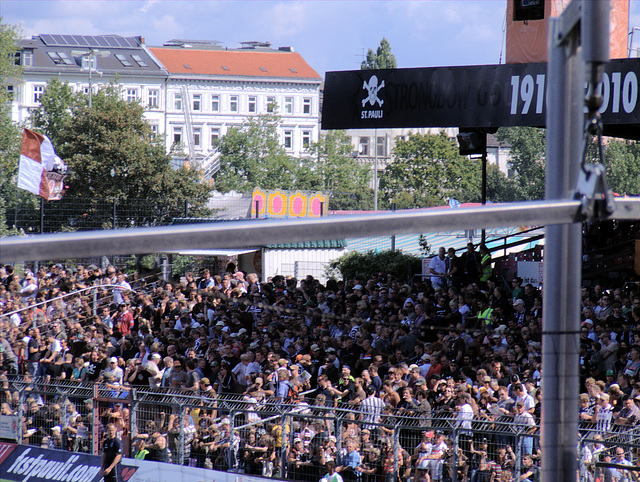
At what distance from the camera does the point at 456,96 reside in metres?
12.6

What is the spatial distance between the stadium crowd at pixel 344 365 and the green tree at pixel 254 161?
46.4m

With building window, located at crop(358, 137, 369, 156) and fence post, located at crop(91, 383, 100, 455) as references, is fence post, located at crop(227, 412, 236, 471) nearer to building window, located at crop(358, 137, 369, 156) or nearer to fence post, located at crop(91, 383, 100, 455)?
fence post, located at crop(91, 383, 100, 455)

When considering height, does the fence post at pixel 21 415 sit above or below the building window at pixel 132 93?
below

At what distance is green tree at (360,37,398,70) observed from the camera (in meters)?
94.4

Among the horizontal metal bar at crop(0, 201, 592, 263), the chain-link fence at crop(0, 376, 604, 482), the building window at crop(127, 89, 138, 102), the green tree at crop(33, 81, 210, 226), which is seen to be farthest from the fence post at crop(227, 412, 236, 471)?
the building window at crop(127, 89, 138, 102)

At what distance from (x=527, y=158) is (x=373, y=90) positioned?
220ft

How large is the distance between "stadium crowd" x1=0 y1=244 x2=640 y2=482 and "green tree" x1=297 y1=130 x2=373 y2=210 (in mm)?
48695

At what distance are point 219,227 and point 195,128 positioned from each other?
3195 inches

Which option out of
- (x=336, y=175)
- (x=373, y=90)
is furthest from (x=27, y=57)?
(x=373, y=90)

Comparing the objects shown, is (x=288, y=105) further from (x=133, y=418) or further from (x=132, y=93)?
(x=133, y=418)

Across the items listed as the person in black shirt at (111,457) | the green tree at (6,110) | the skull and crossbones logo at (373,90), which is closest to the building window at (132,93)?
the green tree at (6,110)

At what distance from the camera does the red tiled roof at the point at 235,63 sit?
8000 cm

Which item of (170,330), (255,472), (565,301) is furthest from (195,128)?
(565,301)

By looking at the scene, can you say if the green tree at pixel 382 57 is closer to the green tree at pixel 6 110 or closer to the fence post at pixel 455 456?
the green tree at pixel 6 110
